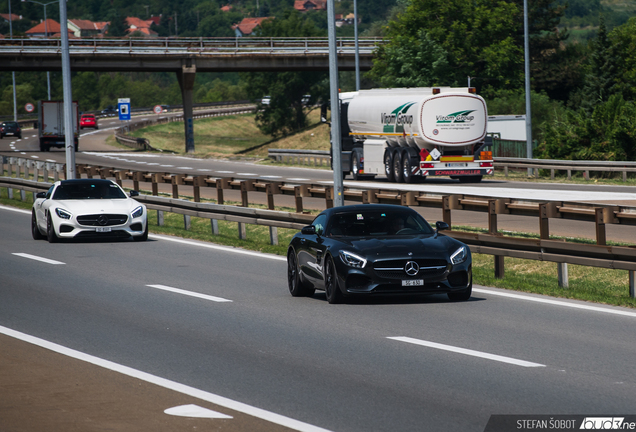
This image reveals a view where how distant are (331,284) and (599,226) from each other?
13.0ft

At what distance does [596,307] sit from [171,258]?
350 inches

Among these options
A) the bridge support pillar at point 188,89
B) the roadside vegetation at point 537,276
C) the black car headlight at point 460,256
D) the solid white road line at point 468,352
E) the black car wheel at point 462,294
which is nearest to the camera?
the solid white road line at point 468,352

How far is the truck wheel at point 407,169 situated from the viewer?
1480 inches

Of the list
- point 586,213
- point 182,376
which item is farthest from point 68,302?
point 586,213

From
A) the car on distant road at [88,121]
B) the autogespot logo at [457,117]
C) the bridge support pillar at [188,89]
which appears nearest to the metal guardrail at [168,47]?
the bridge support pillar at [188,89]

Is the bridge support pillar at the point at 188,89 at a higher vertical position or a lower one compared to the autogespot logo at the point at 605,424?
higher

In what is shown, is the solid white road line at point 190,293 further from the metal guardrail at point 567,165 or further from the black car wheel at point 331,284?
the metal guardrail at point 567,165

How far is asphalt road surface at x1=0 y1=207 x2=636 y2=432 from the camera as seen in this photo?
7.05 meters

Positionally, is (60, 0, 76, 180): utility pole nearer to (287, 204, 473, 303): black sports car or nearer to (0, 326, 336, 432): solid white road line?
(287, 204, 473, 303): black sports car

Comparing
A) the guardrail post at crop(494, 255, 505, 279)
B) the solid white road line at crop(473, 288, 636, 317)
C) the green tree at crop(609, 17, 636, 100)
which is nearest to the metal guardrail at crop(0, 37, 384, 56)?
the green tree at crop(609, 17, 636, 100)

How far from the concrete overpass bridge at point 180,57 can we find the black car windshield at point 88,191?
50.9m

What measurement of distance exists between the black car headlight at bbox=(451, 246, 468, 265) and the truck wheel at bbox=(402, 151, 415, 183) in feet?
81.4

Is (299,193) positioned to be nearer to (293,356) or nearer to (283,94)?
(293,356)

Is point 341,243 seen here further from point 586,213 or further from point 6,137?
point 6,137
